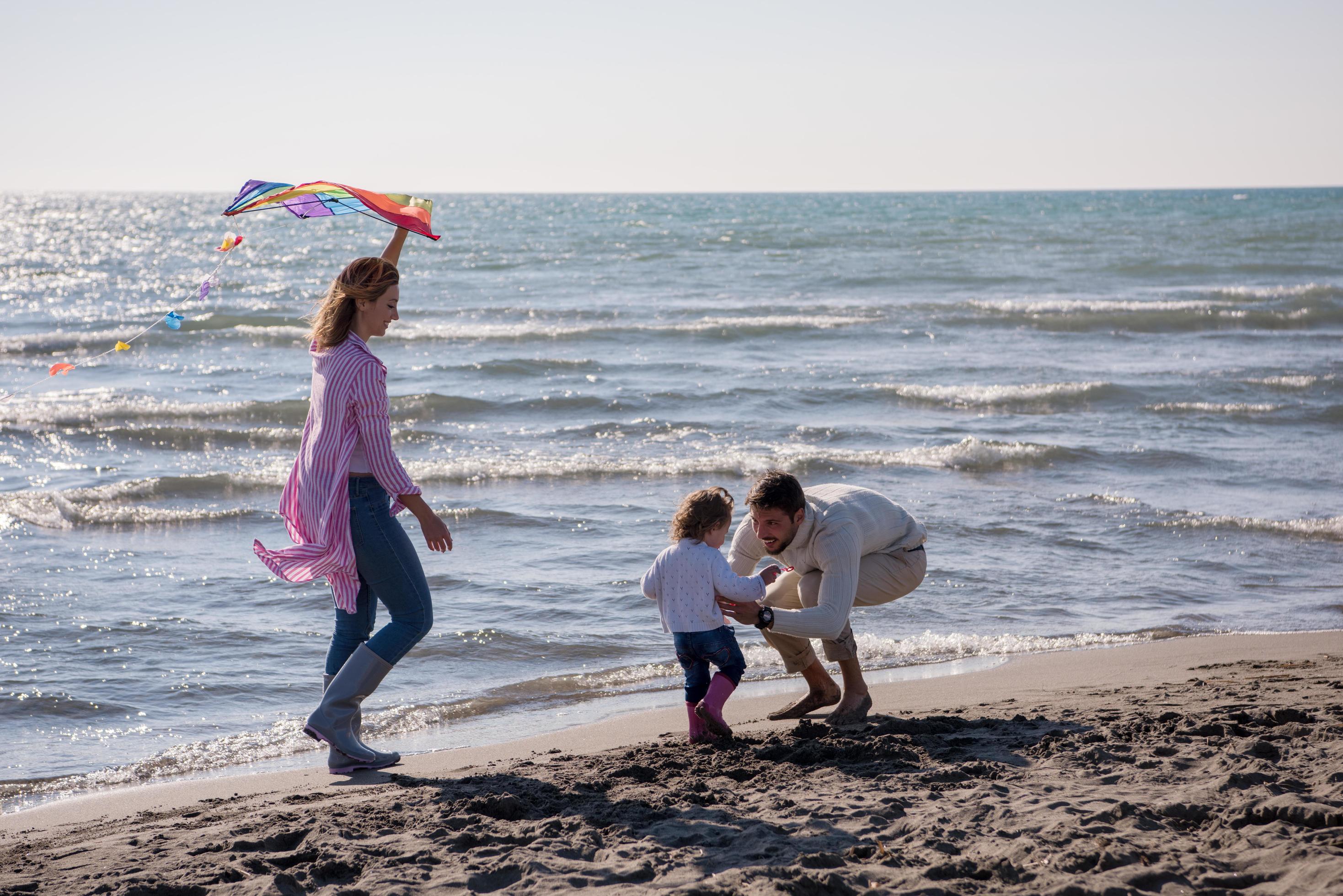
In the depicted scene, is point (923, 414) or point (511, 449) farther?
point (923, 414)

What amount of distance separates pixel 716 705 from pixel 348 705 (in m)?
1.38

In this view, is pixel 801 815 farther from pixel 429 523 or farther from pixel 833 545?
pixel 429 523

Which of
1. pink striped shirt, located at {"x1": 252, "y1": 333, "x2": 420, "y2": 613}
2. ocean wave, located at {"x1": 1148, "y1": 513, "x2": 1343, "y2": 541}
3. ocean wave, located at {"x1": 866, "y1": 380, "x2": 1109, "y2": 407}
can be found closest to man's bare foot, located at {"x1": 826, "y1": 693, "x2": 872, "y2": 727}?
pink striped shirt, located at {"x1": 252, "y1": 333, "x2": 420, "y2": 613}

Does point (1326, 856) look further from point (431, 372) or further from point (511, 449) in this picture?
point (431, 372)

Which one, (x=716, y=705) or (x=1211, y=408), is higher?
(x=1211, y=408)

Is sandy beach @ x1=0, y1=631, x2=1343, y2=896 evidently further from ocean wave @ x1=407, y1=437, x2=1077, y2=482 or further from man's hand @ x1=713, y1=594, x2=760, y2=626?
ocean wave @ x1=407, y1=437, x2=1077, y2=482

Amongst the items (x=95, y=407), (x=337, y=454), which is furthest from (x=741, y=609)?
(x=95, y=407)

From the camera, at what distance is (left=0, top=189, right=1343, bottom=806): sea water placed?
5633 mm

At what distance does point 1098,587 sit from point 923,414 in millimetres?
Answer: 6403

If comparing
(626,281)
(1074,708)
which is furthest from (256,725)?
(626,281)

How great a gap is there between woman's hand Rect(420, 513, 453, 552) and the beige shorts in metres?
1.35

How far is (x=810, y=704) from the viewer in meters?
4.80

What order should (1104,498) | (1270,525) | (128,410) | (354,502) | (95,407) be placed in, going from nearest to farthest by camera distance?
(354,502) → (1270,525) → (1104,498) → (128,410) → (95,407)

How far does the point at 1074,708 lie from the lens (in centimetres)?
453
